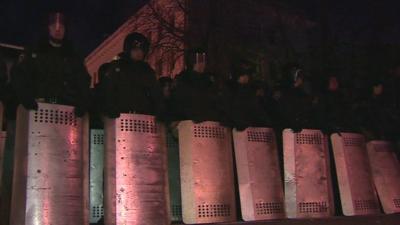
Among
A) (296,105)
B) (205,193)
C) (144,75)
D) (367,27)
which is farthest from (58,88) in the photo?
(367,27)

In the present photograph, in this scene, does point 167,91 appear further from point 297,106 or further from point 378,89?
point 378,89

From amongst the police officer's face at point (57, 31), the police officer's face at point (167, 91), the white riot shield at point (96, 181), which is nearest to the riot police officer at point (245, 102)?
the police officer's face at point (167, 91)

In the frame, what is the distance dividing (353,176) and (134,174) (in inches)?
139

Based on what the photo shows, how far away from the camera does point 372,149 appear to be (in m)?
8.02

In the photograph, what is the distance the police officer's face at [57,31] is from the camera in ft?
17.4

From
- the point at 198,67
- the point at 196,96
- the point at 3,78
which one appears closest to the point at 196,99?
the point at 196,96

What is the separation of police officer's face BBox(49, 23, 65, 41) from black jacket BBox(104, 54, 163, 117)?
653 millimetres

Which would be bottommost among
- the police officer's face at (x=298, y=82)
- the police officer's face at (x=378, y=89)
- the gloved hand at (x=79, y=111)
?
the gloved hand at (x=79, y=111)

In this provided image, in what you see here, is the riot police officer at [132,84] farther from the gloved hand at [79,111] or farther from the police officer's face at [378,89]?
the police officer's face at [378,89]

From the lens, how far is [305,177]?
22.5ft

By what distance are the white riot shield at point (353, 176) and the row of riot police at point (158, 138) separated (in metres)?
0.03

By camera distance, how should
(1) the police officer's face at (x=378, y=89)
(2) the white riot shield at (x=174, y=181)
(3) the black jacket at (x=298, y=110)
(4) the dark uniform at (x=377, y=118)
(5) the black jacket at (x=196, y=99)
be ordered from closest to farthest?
(5) the black jacket at (x=196, y=99) < (2) the white riot shield at (x=174, y=181) < (3) the black jacket at (x=298, y=110) < (4) the dark uniform at (x=377, y=118) < (1) the police officer's face at (x=378, y=89)

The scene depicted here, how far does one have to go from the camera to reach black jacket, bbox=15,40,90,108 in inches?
198

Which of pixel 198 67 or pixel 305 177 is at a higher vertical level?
pixel 198 67
